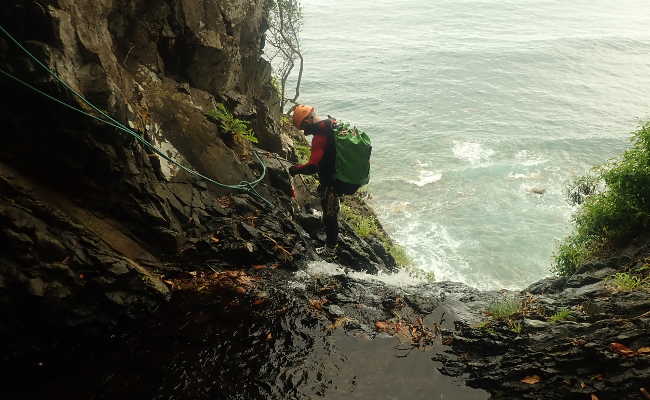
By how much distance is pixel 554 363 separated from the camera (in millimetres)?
4543

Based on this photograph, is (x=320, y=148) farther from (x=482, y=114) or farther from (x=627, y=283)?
(x=482, y=114)

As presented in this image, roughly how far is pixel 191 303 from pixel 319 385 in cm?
213

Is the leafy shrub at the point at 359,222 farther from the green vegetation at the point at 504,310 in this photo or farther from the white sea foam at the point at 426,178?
Result: the white sea foam at the point at 426,178

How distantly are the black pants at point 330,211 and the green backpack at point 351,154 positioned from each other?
0.58 meters

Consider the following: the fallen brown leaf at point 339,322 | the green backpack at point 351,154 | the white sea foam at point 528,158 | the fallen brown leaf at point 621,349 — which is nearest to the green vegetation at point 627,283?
the fallen brown leaf at point 621,349

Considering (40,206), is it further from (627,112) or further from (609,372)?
(627,112)

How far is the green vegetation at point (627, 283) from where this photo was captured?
5.72 metres

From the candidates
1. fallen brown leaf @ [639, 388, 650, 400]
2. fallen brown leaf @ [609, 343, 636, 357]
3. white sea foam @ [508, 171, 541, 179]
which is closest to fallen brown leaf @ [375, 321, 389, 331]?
fallen brown leaf @ [609, 343, 636, 357]

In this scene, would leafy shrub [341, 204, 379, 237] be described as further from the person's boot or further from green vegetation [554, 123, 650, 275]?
green vegetation [554, 123, 650, 275]

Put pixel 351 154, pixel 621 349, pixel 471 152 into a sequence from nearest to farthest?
pixel 621 349 < pixel 351 154 < pixel 471 152

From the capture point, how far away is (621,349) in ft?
13.8

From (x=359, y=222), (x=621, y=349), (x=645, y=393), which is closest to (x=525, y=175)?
(x=359, y=222)

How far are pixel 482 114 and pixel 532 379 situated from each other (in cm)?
3632

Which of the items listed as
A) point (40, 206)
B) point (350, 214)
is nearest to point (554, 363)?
point (40, 206)
